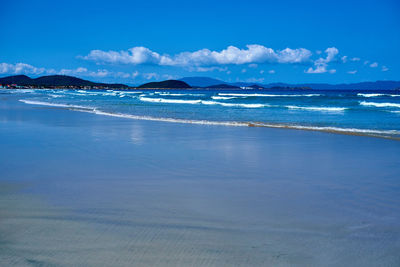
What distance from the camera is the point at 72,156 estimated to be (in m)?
7.48

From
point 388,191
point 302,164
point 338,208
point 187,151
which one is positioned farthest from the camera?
point 187,151

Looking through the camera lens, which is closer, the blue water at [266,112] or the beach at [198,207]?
the beach at [198,207]

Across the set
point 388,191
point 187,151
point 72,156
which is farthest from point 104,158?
point 388,191

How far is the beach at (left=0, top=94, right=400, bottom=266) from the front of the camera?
3102mm

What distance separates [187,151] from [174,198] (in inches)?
143

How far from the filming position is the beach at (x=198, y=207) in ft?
10.2

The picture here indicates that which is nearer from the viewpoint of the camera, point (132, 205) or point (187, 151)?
point (132, 205)

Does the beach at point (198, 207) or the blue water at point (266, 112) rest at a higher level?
the blue water at point (266, 112)

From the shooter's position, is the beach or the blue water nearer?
the beach

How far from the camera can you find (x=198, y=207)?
4285mm

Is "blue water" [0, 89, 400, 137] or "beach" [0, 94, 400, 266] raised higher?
"blue water" [0, 89, 400, 137]

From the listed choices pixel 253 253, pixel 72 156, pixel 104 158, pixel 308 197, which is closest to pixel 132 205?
pixel 253 253

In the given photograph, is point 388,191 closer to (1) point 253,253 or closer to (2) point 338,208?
(2) point 338,208

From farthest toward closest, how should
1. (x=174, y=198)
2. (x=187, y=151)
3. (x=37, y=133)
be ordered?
(x=37, y=133) < (x=187, y=151) < (x=174, y=198)
